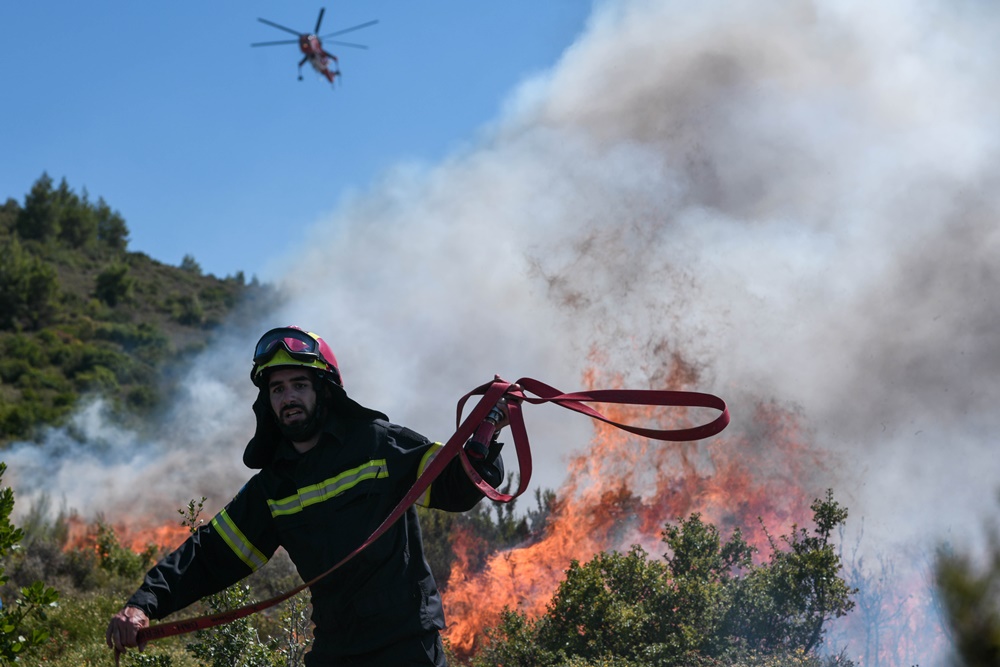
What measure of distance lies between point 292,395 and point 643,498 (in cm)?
846

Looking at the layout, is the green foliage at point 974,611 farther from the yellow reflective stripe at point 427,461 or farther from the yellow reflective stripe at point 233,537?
the yellow reflective stripe at point 233,537

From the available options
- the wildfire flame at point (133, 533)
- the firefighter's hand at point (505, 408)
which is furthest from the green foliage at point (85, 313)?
the firefighter's hand at point (505, 408)

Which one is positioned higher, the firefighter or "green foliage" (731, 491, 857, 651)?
"green foliage" (731, 491, 857, 651)

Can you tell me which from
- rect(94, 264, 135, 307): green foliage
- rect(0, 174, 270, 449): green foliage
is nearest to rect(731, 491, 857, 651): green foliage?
rect(0, 174, 270, 449): green foliage

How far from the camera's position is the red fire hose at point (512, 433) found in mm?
3752

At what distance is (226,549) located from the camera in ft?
13.6

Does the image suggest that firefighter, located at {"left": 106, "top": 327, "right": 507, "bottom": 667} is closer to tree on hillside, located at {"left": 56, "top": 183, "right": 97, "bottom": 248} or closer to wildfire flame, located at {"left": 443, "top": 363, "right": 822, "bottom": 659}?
wildfire flame, located at {"left": 443, "top": 363, "right": 822, "bottom": 659}

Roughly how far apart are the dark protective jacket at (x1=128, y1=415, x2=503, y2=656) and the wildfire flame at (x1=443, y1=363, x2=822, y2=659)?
20.2 feet

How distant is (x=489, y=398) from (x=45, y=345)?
1445 inches

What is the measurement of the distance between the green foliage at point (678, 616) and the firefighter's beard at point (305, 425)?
3.61m

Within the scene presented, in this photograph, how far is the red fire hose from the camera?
375 cm

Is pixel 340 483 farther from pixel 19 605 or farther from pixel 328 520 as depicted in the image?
pixel 19 605

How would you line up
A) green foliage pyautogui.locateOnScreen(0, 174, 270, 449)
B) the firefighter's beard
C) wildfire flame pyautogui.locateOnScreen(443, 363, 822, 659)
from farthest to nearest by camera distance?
green foliage pyautogui.locateOnScreen(0, 174, 270, 449)
wildfire flame pyautogui.locateOnScreen(443, 363, 822, 659)
the firefighter's beard

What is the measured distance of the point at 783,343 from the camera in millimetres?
13648
